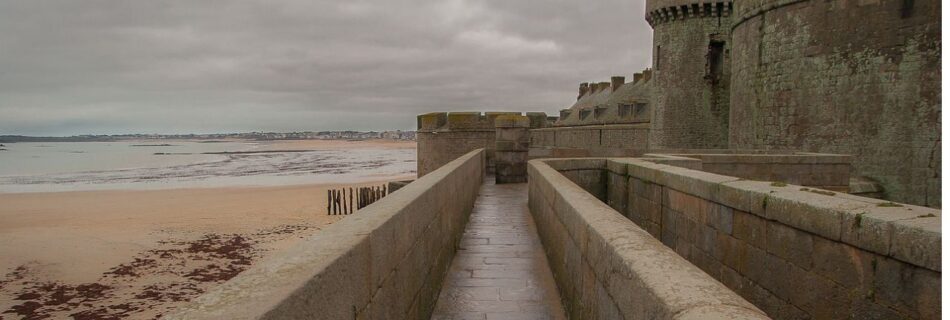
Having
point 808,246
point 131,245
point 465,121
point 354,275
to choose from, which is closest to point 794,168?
point 808,246

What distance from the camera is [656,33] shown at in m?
29.3

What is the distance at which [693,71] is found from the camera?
27812 millimetres

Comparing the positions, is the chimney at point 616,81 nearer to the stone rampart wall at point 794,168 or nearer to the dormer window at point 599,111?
the dormer window at point 599,111

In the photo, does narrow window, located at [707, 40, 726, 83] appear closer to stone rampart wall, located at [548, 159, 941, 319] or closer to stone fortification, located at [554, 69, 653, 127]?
stone fortification, located at [554, 69, 653, 127]

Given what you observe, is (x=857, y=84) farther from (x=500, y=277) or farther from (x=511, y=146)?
(x=500, y=277)

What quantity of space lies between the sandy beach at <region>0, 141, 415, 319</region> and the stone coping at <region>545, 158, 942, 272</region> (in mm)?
11929

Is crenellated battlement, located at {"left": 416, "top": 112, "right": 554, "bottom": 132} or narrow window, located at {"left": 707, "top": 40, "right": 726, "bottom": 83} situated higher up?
narrow window, located at {"left": 707, "top": 40, "right": 726, "bottom": 83}

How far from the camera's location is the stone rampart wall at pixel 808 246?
3.52 metres

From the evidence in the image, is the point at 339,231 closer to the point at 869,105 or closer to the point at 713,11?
the point at 869,105

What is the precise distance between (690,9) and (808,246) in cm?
2563

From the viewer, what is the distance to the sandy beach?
13820 mm

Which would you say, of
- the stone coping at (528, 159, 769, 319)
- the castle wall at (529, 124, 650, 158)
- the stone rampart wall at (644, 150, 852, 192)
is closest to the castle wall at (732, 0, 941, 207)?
the stone rampart wall at (644, 150, 852, 192)

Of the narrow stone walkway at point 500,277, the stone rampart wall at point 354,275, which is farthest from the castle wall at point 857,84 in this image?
the stone rampart wall at point 354,275

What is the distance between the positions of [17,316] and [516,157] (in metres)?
12.6
